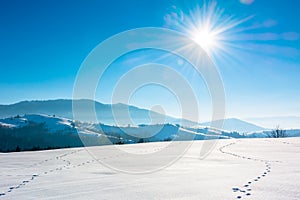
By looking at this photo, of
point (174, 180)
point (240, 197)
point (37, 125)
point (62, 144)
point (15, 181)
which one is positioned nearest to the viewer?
point (240, 197)

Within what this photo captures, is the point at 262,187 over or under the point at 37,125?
under

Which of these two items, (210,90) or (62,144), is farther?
(62,144)

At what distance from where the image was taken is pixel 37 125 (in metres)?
188

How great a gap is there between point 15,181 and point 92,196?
12.1 feet

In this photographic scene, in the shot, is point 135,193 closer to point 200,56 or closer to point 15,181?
point 15,181

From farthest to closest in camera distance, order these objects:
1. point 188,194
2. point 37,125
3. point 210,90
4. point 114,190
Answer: point 37,125 → point 210,90 → point 114,190 → point 188,194

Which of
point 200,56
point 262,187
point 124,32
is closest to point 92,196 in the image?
point 262,187

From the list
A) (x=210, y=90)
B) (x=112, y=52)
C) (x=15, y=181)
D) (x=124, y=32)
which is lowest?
(x=15, y=181)

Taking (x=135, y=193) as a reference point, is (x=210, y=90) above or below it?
above

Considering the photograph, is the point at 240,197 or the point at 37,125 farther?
the point at 37,125

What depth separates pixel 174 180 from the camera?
7.34 metres

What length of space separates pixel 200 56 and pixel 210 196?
53.1 ft

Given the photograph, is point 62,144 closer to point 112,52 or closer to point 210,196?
point 112,52

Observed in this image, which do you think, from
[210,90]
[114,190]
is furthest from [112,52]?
[114,190]
